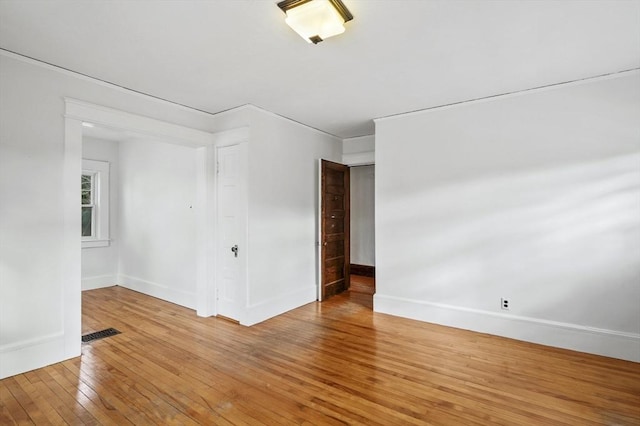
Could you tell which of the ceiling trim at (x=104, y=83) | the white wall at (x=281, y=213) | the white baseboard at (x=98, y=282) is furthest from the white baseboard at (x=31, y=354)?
the white baseboard at (x=98, y=282)

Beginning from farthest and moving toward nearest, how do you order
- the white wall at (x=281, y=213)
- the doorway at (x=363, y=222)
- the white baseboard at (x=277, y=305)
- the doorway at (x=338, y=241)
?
the doorway at (x=363, y=222) → the doorway at (x=338, y=241) → the white wall at (x=281, y=213) → the white baseboard at (x=277, y=305)

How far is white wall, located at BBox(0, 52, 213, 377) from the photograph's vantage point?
8.61ft

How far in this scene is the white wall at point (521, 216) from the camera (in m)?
3.05

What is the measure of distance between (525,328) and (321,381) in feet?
7.92

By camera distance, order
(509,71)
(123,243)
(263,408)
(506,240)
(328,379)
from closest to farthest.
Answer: (263,408)
(328,379)
(509,71)
(506,240)
(123,243)

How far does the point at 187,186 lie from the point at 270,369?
3.08m

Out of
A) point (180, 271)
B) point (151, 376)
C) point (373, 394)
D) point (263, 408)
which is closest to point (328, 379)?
point (373, 394)

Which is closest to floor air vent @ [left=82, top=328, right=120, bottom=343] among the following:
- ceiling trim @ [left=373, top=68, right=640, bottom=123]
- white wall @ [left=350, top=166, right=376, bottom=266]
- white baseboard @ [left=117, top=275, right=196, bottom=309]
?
white baseboard @ [left=117, top=275, right=196, bottom=309]

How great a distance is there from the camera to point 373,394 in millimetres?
2373

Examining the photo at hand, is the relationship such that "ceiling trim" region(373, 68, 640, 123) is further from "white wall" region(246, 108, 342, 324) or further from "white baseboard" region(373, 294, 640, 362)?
"white baseboard" region(373, 294, 640, 362)

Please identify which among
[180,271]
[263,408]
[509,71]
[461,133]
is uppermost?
[509,71]

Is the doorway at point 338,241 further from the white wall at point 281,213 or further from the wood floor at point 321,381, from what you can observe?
the wood floor at point 321,381

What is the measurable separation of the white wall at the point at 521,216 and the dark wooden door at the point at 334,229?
0.93m

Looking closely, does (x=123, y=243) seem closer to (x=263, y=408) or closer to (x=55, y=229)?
(x=55, y=229)
